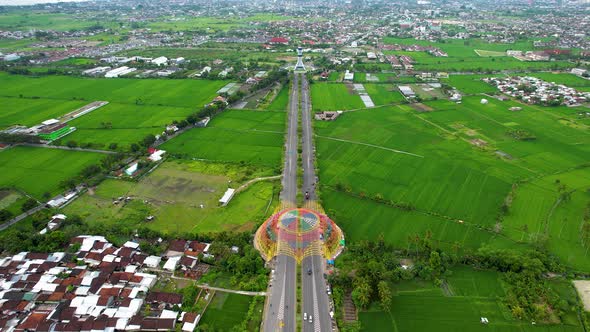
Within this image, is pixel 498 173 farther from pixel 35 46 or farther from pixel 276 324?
pixel 35 46

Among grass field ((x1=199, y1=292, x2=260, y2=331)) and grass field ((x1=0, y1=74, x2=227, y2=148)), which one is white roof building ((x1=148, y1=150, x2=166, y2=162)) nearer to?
grass field ((x1=0, y1=74, x2=227, y2=148))

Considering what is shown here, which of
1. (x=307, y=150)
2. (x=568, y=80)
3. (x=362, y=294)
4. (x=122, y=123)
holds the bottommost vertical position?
(x=362, y=294)

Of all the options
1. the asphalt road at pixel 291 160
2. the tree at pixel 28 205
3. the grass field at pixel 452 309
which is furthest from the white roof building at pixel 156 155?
the grass field at pixel 452 309

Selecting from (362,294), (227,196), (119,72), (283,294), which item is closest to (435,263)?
(362,294)

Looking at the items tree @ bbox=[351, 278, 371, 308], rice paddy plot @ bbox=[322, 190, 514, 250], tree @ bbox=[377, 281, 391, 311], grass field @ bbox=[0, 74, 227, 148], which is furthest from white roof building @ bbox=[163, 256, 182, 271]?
grass field @ bbox=[0, 74, 227, 148]

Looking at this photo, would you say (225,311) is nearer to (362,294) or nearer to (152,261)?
(152,261)

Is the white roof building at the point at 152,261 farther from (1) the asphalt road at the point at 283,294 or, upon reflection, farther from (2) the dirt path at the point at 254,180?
(2) the dirt path at the point at 254,180

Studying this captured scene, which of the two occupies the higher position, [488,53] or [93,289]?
[488,53]
